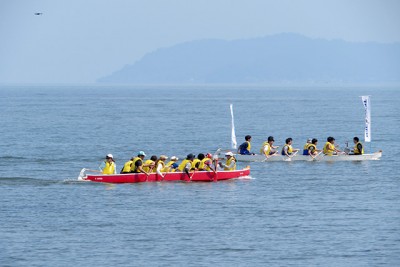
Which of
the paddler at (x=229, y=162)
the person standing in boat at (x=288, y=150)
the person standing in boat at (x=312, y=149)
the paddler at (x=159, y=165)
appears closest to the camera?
the paddler at (x=159, y=165)

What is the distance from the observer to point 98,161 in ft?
197

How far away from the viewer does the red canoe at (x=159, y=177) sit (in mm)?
46750

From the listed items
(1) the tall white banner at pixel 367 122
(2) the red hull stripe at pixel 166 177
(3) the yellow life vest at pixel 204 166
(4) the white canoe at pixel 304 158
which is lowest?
(4) the white canoe at pixel 304 158

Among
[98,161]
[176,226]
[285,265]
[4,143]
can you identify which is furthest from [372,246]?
[4,143]

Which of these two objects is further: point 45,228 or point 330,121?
point 330,121

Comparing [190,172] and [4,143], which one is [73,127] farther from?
[190,172]

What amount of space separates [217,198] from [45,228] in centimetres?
980

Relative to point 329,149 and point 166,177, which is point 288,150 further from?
point 166,177

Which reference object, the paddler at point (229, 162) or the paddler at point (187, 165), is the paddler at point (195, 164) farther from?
the paddler at point (229, 162)

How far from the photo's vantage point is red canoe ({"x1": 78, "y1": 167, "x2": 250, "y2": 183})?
46.8m

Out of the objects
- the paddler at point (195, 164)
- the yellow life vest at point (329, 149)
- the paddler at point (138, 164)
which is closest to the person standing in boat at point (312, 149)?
the yellow life vest at point (329, 149)

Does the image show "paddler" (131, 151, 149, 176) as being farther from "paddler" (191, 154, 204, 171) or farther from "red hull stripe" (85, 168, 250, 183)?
"paddler" (191, 154, 204, 171)

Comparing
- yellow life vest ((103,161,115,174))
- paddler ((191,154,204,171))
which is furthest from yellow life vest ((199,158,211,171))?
yellow life vest ((103,161,115,174))

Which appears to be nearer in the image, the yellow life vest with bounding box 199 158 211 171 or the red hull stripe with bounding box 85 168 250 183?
the red hull stripe with bounding box 85 168 250 183
